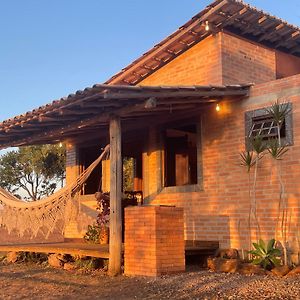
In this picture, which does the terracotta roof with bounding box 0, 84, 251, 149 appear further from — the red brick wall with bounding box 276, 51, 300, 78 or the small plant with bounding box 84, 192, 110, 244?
the red brick wall with bounding box 276, 51, 300, 78

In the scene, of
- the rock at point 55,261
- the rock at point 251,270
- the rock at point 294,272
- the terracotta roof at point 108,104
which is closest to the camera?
the rock at point 294,272

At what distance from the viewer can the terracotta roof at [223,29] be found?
9578 millimetres

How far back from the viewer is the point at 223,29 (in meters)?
10.2

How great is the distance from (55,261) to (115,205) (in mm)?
2489

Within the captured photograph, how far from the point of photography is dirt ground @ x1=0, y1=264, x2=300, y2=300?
6191 mm

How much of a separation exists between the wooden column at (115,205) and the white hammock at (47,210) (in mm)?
953

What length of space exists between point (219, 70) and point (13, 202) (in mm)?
4865

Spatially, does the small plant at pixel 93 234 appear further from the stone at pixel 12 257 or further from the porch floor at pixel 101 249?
the stone at pixel 12 257

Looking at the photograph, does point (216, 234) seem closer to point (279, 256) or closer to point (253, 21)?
point (279, 256)

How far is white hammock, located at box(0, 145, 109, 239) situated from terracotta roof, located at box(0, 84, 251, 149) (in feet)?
3.12

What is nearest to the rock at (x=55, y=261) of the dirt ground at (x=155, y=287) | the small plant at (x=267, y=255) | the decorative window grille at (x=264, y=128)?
the dirt ground at (x=155, y=287)

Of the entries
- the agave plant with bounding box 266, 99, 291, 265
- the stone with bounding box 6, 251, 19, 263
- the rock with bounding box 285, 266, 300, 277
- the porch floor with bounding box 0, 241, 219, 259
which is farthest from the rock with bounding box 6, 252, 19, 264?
the rock with bounding box 285, 266, 300, 277

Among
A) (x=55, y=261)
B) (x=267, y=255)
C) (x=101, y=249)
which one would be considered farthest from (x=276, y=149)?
(x=55, y=261)

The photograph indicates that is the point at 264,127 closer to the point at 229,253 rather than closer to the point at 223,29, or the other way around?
the point at 229,253
